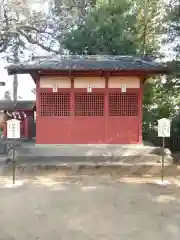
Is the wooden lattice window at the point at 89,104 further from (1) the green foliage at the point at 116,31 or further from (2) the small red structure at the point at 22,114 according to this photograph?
(2) the small red structure at the point at 22,114

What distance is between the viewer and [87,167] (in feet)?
39.8

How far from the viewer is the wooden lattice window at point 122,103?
13.9 meters

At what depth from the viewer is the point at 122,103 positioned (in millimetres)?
13844

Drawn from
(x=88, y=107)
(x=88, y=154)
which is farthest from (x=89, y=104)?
(x=88, y=154)

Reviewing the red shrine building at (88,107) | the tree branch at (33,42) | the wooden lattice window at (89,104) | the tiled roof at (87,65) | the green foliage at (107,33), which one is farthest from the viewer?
the tree branch at (33,42)

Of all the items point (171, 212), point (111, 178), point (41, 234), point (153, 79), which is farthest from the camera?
point (153, 79)

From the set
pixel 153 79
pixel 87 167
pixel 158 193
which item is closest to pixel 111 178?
pixel 87 167

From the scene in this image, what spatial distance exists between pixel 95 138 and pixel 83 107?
131 centimetres

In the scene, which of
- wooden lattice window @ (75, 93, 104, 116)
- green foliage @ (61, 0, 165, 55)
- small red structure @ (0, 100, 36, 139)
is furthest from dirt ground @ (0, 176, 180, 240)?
green foliage @ (61, 0, 165, 55)

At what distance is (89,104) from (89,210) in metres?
6.80

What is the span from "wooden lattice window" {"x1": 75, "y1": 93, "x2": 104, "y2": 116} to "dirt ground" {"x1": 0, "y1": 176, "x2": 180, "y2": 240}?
3580 mm

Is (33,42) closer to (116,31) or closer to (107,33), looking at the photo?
(107,33)

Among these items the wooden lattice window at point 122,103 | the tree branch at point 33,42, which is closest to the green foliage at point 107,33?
the tree branch at point 33,42

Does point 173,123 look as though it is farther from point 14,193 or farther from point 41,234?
point 41,234
